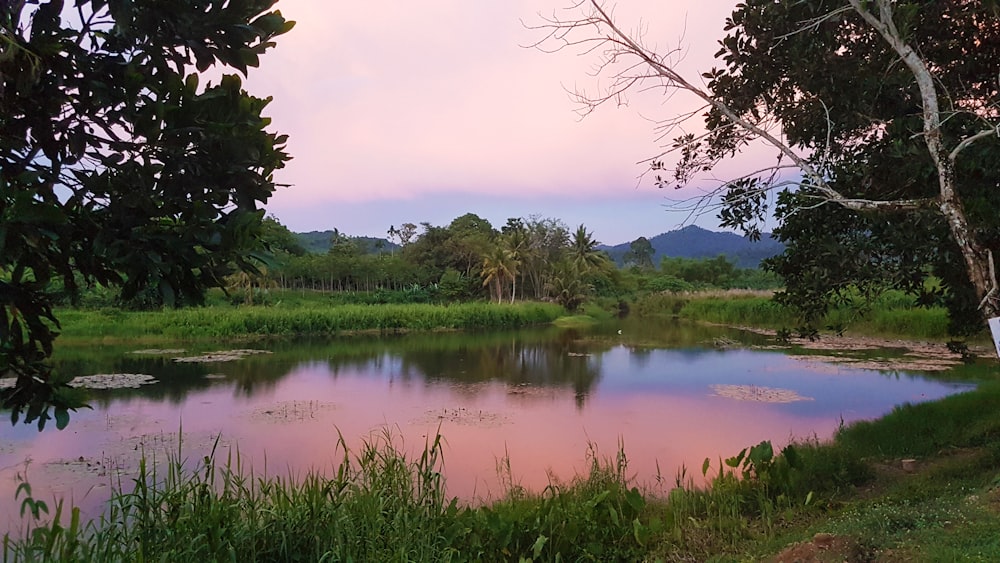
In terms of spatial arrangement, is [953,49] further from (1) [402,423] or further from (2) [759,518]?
(1) [402,423]

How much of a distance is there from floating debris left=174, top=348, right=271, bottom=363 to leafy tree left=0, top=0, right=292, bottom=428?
13443 millimetres

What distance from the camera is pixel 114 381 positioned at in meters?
11.3

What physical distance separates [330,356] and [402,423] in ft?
26.2

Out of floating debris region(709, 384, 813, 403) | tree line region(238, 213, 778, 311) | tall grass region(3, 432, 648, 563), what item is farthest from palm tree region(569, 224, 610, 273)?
tall grass region(3, 432, 648, 563)

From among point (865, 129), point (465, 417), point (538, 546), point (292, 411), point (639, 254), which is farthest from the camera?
point (639, 254)

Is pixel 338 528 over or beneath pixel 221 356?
over

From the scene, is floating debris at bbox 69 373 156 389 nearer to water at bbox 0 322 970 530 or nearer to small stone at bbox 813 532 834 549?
water at bbox 0 322 970 530

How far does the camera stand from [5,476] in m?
6.07

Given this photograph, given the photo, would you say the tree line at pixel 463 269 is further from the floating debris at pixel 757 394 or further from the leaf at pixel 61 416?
the leaf at pixel 61 416

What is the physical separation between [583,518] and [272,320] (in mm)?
18308

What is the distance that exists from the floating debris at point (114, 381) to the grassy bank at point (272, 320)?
226 inches

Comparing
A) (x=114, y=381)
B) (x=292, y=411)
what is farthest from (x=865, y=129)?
(x=114, y=381)

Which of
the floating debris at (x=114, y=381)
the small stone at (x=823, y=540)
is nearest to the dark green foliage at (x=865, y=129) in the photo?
the small stone at (x=823, y=540)

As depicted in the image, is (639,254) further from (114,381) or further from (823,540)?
(823,540)
